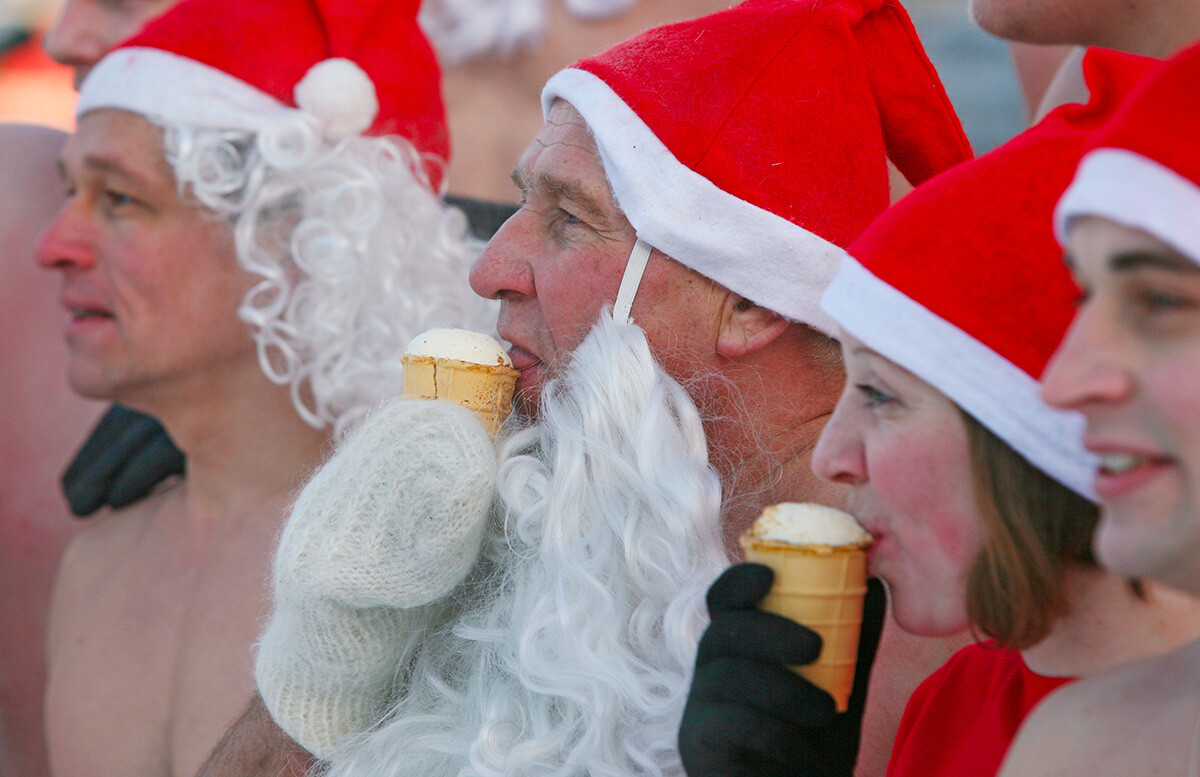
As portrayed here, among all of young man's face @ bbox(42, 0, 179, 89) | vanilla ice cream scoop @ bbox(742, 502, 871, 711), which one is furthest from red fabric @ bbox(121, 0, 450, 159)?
vanilla ice cream scoop @ bbox(742, 502, 871, 711)

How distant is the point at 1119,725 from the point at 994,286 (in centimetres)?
52

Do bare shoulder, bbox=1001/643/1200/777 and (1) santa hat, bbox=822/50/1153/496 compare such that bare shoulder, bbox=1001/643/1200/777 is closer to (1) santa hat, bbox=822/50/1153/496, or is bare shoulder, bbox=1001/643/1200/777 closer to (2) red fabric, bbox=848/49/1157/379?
(1) santa hat, bbox=822/50/1153/496

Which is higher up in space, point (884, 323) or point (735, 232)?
point (884, 323)

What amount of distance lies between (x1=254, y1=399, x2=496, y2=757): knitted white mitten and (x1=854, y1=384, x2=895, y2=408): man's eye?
0.65 m

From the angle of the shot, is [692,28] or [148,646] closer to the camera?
[692,28]

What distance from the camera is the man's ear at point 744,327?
223 centimetres

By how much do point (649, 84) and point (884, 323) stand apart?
0.95 meters

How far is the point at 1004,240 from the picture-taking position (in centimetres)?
138

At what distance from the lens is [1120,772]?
1.16 metres

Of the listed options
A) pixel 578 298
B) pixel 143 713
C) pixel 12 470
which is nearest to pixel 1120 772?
pixel 578 298

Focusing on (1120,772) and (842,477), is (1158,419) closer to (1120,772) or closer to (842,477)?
(1120,772)

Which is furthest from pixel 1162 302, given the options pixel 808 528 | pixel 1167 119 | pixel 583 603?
pixel 583 603

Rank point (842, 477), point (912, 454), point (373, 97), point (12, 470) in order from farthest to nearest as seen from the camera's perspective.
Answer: point (12, 470) < point (373, 97) < point (842, 477) < point (912, 454)

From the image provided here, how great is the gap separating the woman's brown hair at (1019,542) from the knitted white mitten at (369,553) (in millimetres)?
822
